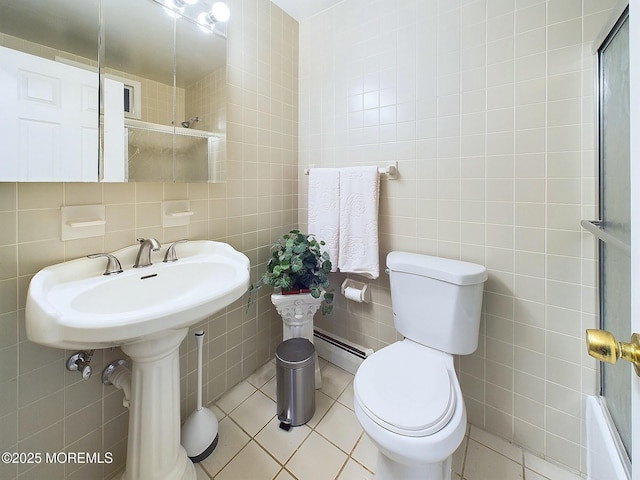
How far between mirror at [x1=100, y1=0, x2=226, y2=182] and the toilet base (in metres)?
1.37

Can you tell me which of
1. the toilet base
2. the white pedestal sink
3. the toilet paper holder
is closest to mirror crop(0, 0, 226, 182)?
the white pedestal sink

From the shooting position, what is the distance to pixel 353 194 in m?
1.52

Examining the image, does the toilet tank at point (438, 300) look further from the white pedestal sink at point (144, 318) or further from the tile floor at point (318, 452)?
the white pedestal sink at point (144, 318)

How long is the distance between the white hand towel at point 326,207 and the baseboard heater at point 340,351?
1.63 feet

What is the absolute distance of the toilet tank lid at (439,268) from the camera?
1.13 meters

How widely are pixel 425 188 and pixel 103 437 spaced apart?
5.72 ft

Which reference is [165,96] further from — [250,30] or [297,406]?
[297,406]

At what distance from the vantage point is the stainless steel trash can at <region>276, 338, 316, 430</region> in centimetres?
131

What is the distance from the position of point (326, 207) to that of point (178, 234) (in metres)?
0.78

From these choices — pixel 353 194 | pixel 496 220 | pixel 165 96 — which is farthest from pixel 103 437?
pixel 496 220

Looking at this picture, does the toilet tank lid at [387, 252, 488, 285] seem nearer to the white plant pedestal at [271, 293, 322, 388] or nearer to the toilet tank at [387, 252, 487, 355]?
the toilet tank at [387, 252, 487, 355]

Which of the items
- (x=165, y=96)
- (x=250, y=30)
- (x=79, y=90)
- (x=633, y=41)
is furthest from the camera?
(x=250, y=30)

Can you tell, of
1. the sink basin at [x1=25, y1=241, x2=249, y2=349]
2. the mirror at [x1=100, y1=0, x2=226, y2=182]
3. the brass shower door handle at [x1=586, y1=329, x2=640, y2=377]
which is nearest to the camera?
the brass shower door handle at [x1=586, y1=329, x2=640, y2=377]

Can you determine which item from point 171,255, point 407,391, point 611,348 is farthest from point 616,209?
point 171,255
